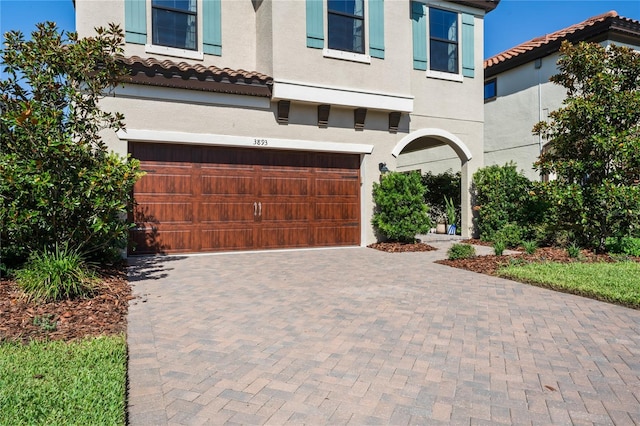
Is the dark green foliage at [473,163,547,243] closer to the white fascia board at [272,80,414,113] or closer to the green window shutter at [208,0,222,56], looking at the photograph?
the white fascia board at [272,80,414,113]

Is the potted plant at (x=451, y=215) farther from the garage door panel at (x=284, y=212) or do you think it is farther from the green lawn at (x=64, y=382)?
the green lawn at (x=64, y=382)

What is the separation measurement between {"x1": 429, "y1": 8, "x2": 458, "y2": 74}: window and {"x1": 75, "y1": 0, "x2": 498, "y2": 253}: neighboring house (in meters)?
0.05

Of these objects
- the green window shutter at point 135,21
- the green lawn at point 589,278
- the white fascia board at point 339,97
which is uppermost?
the green window shutter at point 135,21

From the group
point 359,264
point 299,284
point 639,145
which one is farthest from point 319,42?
point 639,145

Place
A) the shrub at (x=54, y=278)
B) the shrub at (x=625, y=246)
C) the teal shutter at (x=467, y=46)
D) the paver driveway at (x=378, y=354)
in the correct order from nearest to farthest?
the paver driveway at (x=378, y=354), the shrub at (x=54, y=278), the shrub at (x=625, y=246), the teal shutter at (x=467, y=46)

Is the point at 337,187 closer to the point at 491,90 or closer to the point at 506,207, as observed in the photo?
the point at 506,207

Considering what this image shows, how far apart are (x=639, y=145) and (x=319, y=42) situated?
793 centimetres

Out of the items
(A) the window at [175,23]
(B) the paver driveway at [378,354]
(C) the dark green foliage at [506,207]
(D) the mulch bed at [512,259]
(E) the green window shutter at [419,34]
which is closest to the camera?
(B) the paver driveway at [378,354]

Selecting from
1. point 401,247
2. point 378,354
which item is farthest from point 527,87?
point 378,354

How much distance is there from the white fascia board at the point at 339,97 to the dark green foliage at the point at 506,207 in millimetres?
3392

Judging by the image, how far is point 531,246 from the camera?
9.77 m

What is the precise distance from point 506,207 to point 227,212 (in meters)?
8.27

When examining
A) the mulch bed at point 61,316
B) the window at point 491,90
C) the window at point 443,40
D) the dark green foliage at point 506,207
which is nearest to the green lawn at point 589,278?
the dark green foliage at point 506,207

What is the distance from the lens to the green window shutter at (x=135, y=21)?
10188 mm
